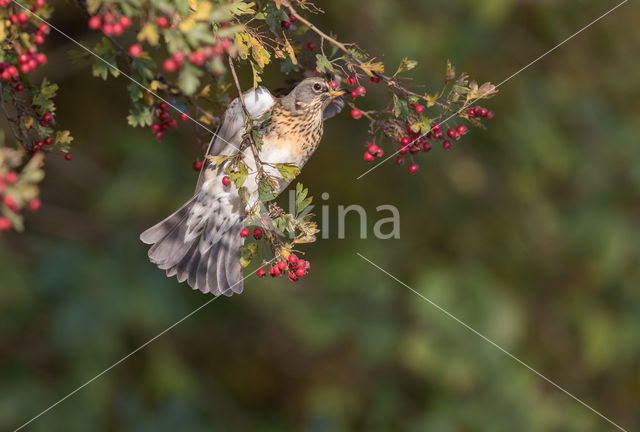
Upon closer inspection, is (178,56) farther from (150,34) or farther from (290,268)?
(290,268)

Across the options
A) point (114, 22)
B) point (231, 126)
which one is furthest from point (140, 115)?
point (114, 22)

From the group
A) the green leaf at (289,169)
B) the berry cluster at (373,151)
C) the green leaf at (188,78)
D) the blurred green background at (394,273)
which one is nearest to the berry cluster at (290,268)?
the green leaf at (289,169)

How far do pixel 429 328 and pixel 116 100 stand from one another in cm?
237

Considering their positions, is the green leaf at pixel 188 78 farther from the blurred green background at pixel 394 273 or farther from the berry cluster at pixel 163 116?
the blurred green background at pixel 394 273

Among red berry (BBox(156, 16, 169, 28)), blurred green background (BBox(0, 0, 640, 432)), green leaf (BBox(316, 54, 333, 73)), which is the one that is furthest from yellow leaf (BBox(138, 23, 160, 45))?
blurred green background (BBox(0, 0, 640, 432))

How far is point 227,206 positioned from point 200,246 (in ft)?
0.45

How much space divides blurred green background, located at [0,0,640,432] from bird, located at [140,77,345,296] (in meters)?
1.88

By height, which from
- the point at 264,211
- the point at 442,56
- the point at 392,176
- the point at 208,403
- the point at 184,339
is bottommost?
the point at 264,211

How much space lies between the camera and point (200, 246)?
6.74 feet

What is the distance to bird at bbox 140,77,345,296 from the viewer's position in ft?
6.48

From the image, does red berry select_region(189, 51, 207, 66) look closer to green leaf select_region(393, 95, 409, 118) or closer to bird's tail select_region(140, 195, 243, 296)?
green leaf select_region(393, 95, 409, 118)

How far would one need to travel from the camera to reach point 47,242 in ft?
13.6

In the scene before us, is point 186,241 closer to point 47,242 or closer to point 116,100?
point 47,242

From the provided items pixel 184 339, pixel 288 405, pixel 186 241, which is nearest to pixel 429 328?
pixel 288 405
